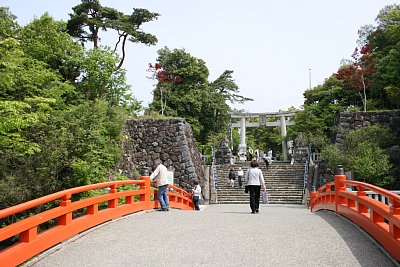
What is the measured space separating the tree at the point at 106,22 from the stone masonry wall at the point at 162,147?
4.42 metres

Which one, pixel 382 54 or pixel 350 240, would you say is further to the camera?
pixel 382 54

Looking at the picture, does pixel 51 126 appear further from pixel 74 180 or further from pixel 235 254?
pixel 235 254

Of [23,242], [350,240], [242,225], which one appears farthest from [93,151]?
[350,240]

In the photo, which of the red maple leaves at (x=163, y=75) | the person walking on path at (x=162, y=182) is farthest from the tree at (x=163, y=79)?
the person walking on path at (x=162, y=182)

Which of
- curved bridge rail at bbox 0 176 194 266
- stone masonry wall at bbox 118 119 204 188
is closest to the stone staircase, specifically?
stone masonry wall at bbox 118 119 204 188

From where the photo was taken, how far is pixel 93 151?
46.3 feet

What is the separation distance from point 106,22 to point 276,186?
14.4 metres

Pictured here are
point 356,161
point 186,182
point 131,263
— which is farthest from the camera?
point 186,182

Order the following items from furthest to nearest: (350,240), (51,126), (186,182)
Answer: (186,182)
(51,126)
(350,240)

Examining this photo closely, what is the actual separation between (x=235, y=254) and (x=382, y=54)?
A: 2352 cm

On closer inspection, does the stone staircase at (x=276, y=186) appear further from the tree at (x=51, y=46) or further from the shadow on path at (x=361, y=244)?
the shadow on path at (x=361, y=244)

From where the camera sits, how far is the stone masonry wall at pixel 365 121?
19328 millimetres

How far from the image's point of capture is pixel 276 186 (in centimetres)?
2356

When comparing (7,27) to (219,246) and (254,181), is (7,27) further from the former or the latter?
(219,246)
